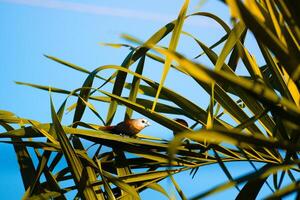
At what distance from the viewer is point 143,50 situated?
3.55ft

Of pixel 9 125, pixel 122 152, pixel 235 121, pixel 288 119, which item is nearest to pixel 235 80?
pixel 288 119

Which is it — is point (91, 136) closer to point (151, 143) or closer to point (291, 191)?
point (151, 143)

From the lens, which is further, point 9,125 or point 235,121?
point 9,125

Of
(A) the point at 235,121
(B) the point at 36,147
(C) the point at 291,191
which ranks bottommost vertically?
(C) the point at 291,191

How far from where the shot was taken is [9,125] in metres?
1.11

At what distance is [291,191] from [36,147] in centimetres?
64

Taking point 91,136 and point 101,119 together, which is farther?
point 101,119

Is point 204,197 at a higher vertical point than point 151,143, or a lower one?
lower

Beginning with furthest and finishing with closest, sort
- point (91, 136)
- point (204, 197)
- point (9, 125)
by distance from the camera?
point (9, 125) < point (91, 136) < point (204, 197)

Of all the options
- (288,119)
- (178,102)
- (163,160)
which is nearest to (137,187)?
(163,160)

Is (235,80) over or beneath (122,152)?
beneath

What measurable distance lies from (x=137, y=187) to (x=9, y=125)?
272 millimetres

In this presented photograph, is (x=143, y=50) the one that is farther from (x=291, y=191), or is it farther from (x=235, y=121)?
(x=291, y=191)

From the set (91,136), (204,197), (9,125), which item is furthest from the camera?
(9,125)
